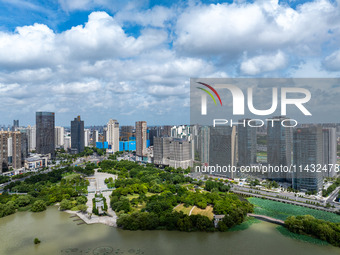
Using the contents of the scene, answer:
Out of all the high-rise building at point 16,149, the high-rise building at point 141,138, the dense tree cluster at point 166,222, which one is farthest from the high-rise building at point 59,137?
the dense tree cluster at point 166,222

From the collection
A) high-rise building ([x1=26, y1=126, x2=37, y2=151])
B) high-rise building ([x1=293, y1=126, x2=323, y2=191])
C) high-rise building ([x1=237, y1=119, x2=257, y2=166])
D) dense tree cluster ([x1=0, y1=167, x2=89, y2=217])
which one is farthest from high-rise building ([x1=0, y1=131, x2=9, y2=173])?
high-rise building ([x1=293, y1=126, x2=323, y2=191])

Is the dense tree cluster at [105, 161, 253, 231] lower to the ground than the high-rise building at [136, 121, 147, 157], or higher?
lower

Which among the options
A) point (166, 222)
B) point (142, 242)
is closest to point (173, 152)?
point (166, 222)

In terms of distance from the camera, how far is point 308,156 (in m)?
10.0

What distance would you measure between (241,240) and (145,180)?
20.8 feet

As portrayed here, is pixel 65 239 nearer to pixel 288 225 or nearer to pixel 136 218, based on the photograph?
pixel 136 218

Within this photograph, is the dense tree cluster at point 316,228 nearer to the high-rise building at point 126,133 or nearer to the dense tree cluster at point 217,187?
the dense tree cluster at point 217,187

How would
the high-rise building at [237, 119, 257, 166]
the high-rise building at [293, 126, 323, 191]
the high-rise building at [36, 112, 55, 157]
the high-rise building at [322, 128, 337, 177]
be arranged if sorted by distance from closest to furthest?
the high-rise building at [293, 126, 323, 191] < the high-rise building at [322, 128, 337, 177] < the high-rise building at [237, 119, 257, 166] < the high-rise building at [36, 112, 55, 157]

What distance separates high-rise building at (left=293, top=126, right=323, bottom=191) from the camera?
9902 mm

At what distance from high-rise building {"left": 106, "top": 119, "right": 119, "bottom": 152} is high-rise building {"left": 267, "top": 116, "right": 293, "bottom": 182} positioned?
14715mm

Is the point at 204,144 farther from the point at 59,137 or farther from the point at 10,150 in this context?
the point at 59,137

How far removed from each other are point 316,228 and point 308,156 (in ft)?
15.9

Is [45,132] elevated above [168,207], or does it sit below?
above

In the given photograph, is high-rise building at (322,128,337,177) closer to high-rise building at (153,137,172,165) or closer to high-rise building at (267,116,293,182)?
high-rise building at (267,116,293,182)
